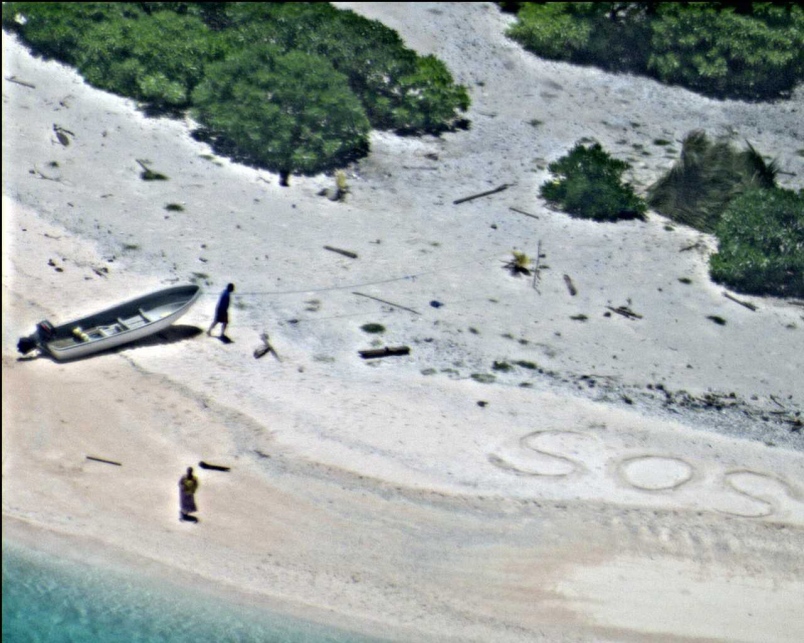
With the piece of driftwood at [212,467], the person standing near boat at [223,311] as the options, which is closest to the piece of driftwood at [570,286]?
the person standing near boat at [223,311]

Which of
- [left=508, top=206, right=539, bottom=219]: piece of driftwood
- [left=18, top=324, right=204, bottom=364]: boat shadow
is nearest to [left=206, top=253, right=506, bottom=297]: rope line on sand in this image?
[left=18, top=324, right=204, bottom=364]: boat shadow

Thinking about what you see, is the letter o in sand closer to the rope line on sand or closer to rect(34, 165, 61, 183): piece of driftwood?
the rope line on sand

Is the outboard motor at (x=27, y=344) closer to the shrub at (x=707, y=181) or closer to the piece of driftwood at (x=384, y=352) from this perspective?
the piece of driftwood at (x=384, y=352)

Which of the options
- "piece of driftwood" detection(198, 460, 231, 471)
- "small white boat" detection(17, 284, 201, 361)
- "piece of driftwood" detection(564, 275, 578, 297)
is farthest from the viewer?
"piece of driftwood" detection(564, 275, 578, 297)

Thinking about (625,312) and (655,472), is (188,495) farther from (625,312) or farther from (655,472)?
(625,312)

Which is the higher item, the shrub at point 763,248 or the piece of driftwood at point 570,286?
the shrub at point 763,248

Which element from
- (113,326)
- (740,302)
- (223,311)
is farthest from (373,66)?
(113,326)
